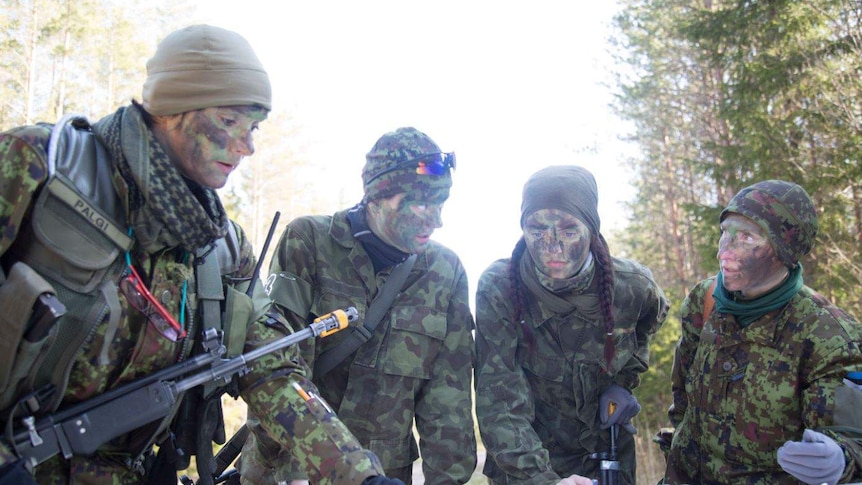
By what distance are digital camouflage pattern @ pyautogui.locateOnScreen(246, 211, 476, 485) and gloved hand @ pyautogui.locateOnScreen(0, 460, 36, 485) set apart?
204 cm

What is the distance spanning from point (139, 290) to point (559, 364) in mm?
2833

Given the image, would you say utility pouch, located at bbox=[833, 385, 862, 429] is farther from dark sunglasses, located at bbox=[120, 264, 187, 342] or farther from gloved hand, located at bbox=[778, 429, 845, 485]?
dark sunglasses, located at bbox=[120, 264, 187, 342]

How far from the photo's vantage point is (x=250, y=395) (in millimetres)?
3006

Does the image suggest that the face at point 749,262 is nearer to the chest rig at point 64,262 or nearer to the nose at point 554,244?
the nose at point 554,244

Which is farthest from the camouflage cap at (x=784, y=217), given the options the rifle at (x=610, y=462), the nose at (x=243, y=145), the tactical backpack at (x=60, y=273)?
the tactical backpack at (x=60, y=273)

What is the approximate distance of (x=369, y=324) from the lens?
427 cm

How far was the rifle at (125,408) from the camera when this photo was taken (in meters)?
2.38

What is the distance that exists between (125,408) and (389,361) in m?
1.91

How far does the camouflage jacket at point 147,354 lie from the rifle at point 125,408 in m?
0.08

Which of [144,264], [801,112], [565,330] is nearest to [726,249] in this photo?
[565,330]

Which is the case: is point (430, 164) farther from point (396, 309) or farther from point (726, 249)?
point (726, 249)

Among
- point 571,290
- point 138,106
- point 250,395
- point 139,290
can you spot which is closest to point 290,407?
point 250,395

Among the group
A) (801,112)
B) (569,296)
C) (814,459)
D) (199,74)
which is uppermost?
(801,112)

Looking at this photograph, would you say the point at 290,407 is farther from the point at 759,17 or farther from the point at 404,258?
the point at 759,17
